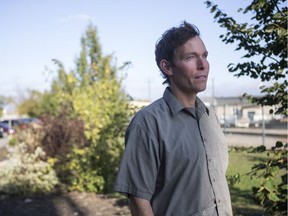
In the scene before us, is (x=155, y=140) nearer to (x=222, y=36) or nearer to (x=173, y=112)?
(x=173, y=112)

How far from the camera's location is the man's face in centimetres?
190

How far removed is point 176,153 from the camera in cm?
177

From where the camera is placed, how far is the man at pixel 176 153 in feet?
5.80

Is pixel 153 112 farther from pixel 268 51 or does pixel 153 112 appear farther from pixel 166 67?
pixel 268 51

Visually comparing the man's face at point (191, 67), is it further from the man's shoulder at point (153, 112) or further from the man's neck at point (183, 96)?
the man's shoulder at point (153, 112)

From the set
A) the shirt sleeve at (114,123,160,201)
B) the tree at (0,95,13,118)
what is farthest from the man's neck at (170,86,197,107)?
the tree at (0,95,13,118)

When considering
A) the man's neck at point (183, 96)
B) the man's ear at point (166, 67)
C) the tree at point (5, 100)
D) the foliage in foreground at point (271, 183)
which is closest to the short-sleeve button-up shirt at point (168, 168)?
the man's neck at point (183, 96)

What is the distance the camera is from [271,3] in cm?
344

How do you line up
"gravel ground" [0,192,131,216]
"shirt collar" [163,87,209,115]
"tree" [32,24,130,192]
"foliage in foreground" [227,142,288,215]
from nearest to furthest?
"shirt collar" [163,87,209,115], "foliage in foreground" [227,142,288,215], "gravel ground" [0,192,131,216], "tree" [32,24,130,192]

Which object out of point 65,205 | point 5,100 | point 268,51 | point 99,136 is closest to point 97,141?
point 99,136

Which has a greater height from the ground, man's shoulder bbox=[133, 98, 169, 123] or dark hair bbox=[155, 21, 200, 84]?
dark hair bbox=[155, 21, 200, 84]

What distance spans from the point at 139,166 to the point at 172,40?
2.25ft

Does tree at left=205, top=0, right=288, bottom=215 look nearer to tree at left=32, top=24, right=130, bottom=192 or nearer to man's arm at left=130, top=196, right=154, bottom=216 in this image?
man's arm at left=130, top=196, right=154, bottom=216

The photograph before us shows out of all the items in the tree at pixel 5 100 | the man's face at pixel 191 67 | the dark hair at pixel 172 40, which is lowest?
the tree at pixel 5 100
